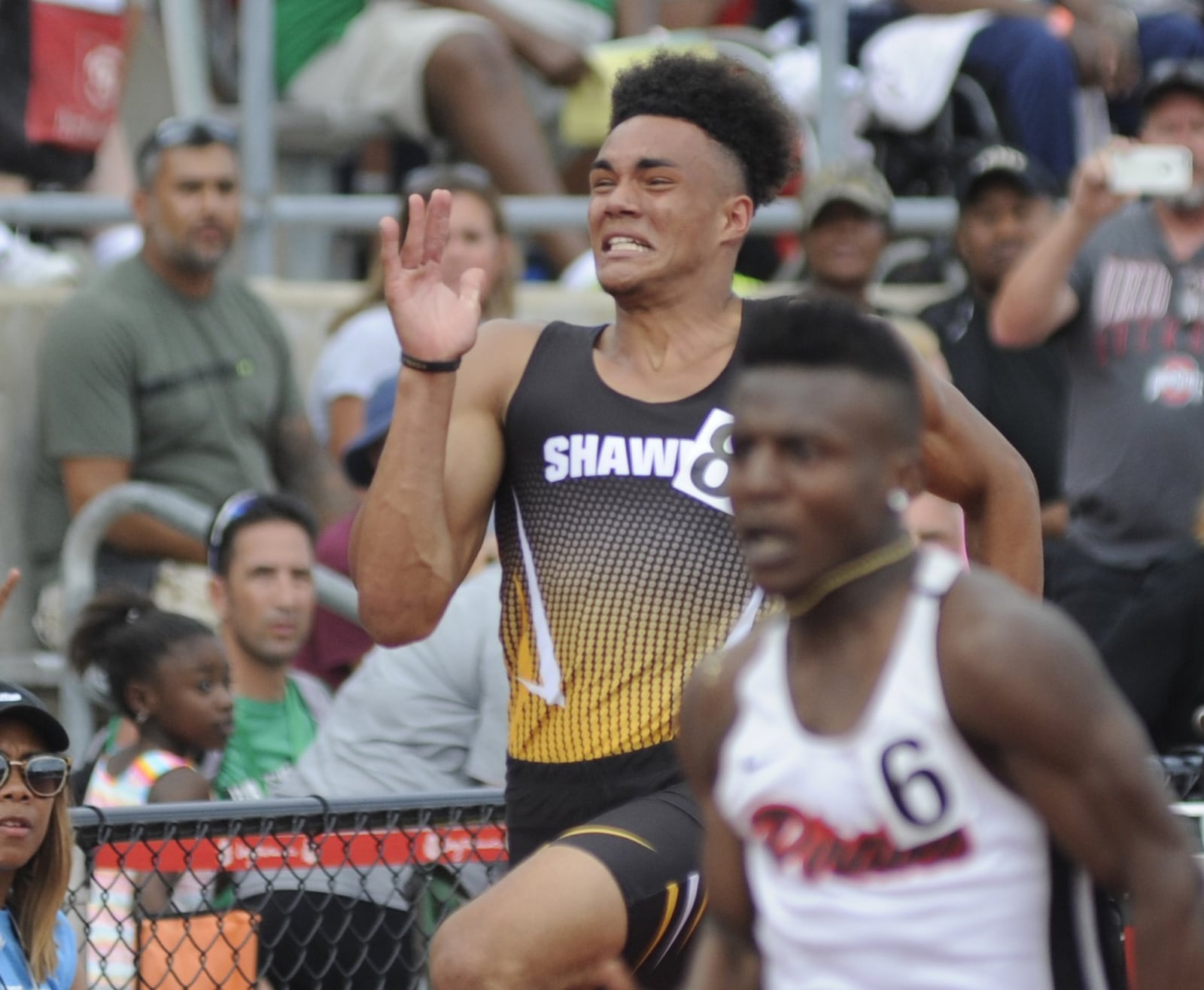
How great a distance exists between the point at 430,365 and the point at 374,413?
101 inches

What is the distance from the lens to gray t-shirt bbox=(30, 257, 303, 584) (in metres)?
7.01

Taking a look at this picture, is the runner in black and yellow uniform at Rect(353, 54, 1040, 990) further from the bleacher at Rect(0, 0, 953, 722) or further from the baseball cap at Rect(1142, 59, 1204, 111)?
the bleacher at Rect(0, 0, 953, 722)

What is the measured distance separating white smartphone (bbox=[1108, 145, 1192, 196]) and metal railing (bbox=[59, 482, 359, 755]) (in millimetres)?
2429

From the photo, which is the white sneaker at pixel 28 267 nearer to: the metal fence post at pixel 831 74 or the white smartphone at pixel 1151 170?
the metal fence post at pixel 831 74

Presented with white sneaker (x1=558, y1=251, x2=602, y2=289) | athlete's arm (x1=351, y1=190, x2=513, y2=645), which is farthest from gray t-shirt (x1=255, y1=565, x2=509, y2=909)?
white sneaker (x1=558, y1=251, x2=602, y2=289)

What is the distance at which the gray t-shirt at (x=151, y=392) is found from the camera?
276 inches

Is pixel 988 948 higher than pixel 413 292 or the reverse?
the reverse

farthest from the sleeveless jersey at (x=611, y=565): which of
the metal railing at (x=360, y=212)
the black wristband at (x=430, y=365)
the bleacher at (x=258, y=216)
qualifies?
the metal railing at (x=360, y=212)

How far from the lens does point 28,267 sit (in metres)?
7.88

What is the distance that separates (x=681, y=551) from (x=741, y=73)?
102 centimetres

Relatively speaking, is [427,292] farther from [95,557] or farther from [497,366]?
[95,557]

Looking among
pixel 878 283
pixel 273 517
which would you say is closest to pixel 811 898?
pixel 273 517

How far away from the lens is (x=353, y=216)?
8500 millimetres

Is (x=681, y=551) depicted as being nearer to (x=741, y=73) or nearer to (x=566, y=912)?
(x=566, y=912)
